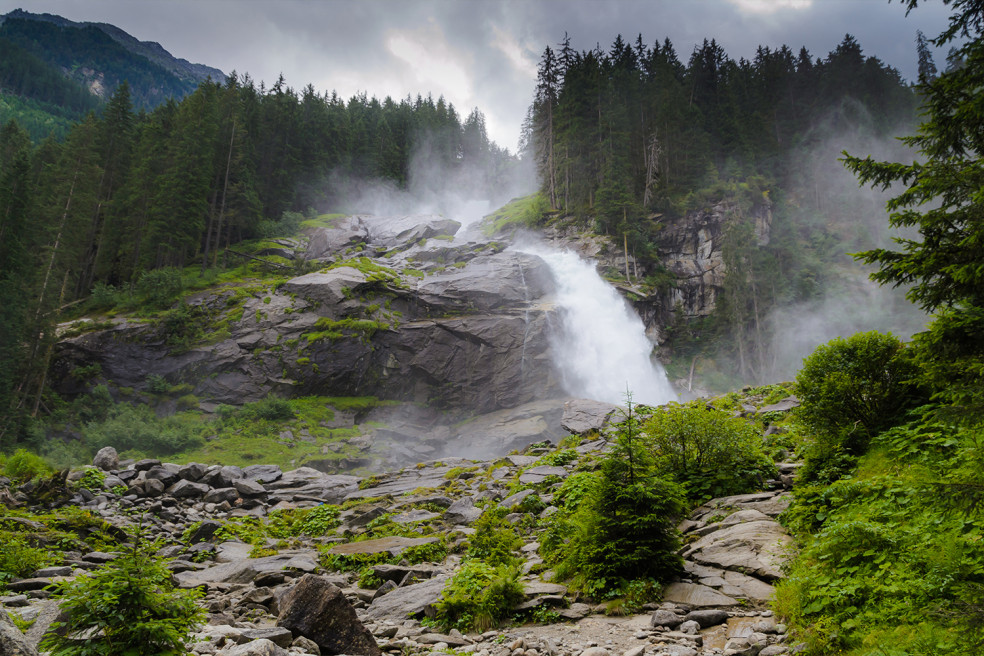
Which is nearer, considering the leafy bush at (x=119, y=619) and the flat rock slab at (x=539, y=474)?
the leafy bush at (x=119, y=619)

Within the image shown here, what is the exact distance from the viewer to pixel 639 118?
51500mm

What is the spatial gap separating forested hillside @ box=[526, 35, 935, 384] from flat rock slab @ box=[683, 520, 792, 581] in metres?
36.5

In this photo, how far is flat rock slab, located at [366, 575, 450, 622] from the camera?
22.4ft

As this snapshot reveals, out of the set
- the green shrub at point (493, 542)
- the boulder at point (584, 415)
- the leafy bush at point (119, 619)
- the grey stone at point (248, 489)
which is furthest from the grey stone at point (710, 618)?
Result: the boulder at point (584, 415)

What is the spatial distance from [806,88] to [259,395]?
2716 inches

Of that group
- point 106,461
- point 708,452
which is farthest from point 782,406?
point 106,461

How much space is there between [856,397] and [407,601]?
25.6 feet

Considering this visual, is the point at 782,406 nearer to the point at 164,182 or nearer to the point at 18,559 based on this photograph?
the point at 18,559

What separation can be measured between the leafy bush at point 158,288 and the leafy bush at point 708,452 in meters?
34.9

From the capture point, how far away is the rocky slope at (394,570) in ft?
16.6

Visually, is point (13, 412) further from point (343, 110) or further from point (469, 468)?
point (343, 110)

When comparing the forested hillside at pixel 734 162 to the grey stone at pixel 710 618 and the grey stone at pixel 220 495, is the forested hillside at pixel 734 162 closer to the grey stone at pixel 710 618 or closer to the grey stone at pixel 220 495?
the grey stone at pixel 220 495

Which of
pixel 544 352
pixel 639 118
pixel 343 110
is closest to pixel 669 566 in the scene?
pixel 544 352

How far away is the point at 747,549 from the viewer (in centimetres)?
650
